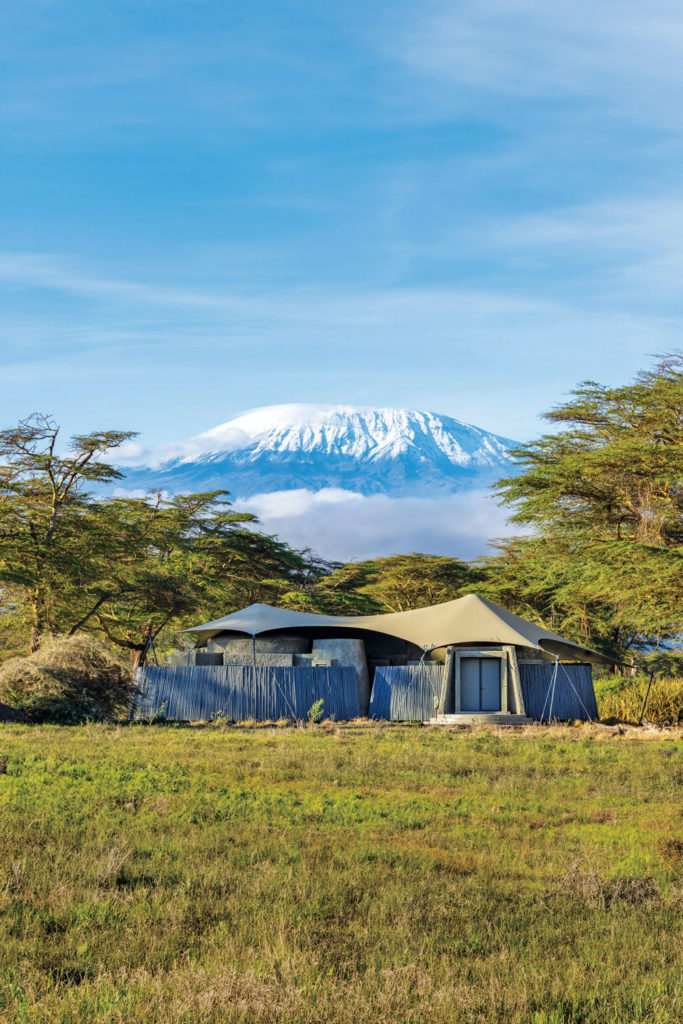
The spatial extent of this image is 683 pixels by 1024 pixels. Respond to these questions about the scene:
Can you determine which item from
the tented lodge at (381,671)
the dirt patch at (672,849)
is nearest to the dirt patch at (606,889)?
the dirt patch at (672,849)

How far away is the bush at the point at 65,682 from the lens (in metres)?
22.3

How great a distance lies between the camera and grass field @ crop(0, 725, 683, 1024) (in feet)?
16.0

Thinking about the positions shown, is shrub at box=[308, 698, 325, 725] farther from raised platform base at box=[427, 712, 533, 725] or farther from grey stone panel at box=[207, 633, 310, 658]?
grey stone panel at box=[207, 633, 310, 658]

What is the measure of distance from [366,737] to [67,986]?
50.1ft

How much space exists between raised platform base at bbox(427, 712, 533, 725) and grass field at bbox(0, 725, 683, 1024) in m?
13.5

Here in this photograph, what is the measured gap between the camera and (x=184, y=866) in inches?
293

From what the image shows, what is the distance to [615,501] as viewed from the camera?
117 ft

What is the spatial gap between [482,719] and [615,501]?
42.0 ft

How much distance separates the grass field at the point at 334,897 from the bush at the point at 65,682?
32.0ft

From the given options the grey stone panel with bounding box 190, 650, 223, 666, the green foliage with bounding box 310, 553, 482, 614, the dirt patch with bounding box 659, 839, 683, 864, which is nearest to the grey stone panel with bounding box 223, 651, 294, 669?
the grey stone panel with bounding box 190, 650, 223, 666

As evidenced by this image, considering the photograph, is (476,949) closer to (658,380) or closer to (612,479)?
(612,479)

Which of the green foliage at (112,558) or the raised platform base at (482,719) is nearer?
the raised platform base at (482,719)

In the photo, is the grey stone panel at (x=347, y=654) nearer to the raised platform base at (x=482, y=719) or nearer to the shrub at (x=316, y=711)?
the shrub at (x=316, y=711)

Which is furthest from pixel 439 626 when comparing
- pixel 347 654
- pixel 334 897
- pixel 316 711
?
pixel 334 897
